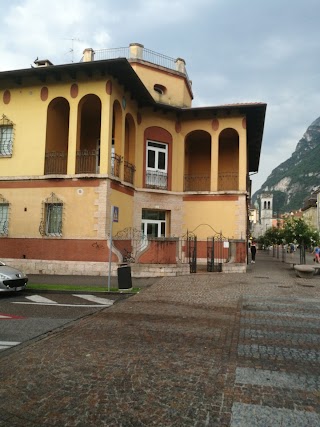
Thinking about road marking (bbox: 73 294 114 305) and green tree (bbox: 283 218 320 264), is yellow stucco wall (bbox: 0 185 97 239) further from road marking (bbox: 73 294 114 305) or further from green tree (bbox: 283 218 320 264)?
green tree (bbox: 283 218 320 264)

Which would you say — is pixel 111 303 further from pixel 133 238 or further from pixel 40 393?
pixel 133 238

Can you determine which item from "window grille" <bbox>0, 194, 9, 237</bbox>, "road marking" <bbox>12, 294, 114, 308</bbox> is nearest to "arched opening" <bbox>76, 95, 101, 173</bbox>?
"window grille" <bbox>0, 194, 9, 237</bbox>

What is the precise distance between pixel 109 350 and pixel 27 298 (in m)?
6.27

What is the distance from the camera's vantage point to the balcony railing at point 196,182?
23.3 metres

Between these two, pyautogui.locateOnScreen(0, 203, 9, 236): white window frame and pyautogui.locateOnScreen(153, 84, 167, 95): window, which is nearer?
pyautogui.locateOnScreen(0, 203, 9, 236): white window frame

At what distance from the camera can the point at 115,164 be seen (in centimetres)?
1856

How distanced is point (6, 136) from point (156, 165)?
331 inches

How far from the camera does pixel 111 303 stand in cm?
1030

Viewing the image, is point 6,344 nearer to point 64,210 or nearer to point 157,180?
point 64,210

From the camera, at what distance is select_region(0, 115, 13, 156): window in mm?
18578

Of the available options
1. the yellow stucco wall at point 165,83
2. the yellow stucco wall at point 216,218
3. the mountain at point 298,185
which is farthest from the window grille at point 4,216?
the mountain at point 298,185

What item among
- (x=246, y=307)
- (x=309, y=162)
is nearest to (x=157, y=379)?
(x=246, y=307)

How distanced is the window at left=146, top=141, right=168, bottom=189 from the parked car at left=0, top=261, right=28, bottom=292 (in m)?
11.2

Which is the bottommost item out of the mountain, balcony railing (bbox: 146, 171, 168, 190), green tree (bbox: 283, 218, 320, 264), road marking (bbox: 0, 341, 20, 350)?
road marking (bbox: 0, 341, 20, 350)
